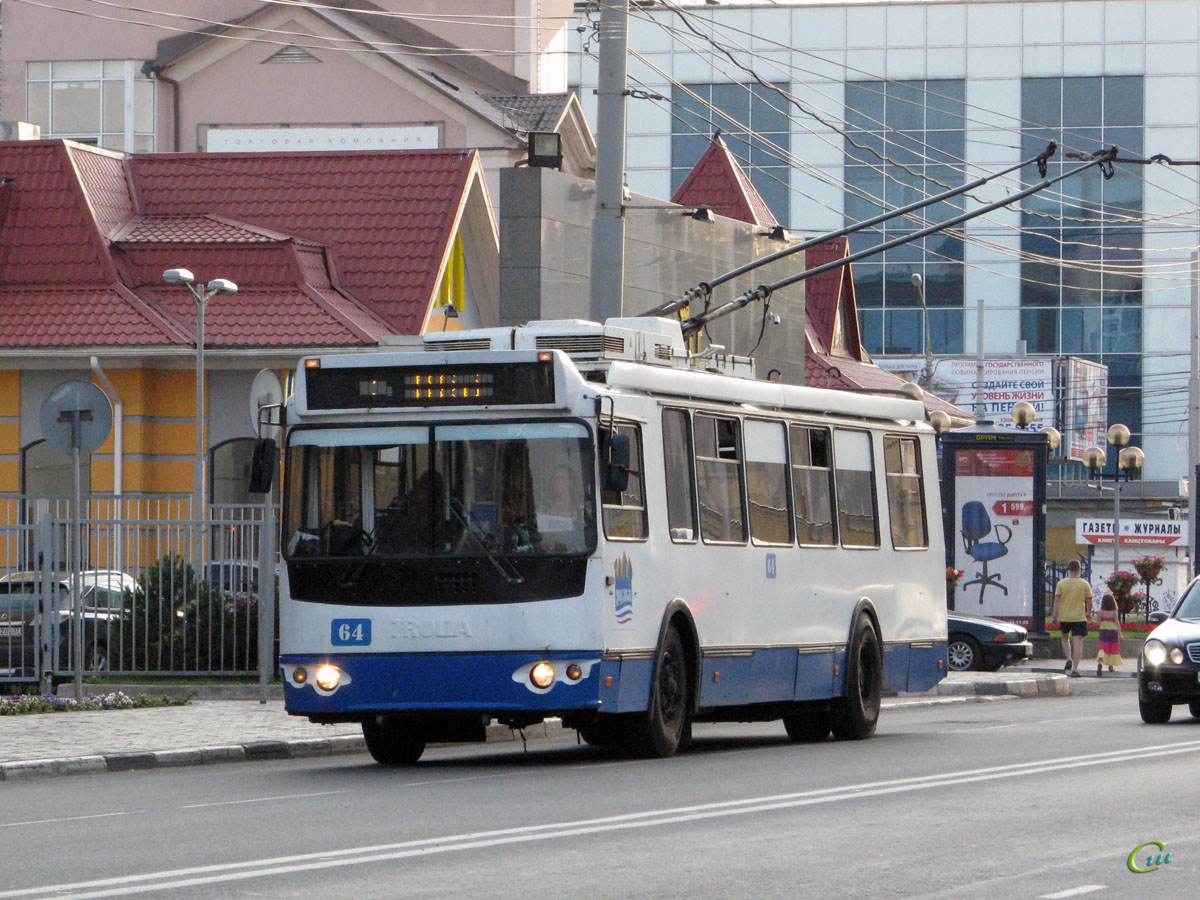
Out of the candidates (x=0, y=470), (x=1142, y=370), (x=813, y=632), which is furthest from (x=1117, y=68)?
(x=813, y=632)

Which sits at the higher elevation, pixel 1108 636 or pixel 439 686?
pixel 439 686

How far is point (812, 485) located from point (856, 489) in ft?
2.91

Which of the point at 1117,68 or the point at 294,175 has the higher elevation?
the point at 1117,68

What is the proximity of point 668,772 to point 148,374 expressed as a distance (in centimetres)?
1974

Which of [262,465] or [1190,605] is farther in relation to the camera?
[1190,605]

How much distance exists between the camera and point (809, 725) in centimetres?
1870

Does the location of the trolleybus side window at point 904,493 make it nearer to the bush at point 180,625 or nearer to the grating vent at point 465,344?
the grating vent at point 465,344

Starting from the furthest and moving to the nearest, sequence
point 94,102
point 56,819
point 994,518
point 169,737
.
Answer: point 94,102
point 994,518
point 169,737
point 56,819

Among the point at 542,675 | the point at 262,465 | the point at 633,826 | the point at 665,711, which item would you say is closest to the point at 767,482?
the point at 665,711

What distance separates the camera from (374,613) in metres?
14.8

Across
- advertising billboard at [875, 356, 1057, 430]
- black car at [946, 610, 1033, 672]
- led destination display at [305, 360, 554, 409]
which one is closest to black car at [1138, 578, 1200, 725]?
led destination display at [305, 360, 554, 409]

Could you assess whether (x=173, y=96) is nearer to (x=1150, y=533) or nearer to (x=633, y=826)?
(x=1150, y=533)

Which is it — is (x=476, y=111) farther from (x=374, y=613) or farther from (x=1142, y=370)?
(x=1142, y=370)

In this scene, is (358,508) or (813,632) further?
(813,632)
